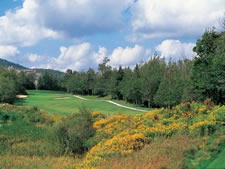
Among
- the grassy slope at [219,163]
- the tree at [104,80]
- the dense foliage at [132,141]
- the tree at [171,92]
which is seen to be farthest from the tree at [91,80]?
the grassy slope at [219,163]

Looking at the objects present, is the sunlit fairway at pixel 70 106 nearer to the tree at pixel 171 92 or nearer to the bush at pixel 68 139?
the tree at pixel 171 92

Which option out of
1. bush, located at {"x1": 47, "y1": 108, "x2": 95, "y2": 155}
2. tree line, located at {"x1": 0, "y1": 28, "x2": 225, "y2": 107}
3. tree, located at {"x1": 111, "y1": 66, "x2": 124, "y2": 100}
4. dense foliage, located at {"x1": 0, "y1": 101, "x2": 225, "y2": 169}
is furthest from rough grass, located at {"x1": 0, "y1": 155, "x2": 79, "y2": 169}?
tree, located at {"x1": 111, "y1": 66, "x2": 124, "y2": 100}

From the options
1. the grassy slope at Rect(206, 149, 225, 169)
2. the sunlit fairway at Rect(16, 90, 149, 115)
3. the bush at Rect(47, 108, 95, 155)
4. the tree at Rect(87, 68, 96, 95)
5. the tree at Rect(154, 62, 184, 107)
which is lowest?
the sunlit fairway at Rect(16, 90, 149, 115)

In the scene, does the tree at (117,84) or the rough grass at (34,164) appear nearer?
the rough grass at (34,164)

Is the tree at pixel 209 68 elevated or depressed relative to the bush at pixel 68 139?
elevated

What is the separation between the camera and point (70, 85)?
313 ft

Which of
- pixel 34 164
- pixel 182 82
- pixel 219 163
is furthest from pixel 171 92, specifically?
pixel 219 163

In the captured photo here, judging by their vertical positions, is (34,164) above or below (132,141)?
below

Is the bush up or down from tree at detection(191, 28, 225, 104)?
down

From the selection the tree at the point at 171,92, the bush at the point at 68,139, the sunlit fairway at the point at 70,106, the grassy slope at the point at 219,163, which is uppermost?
the tree at the point at 171,92

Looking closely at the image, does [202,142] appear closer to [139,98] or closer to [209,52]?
[209,52]

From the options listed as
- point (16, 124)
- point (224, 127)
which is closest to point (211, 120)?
point (224, 127)

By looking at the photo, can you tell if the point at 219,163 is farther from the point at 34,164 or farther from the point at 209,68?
the point at 209,68

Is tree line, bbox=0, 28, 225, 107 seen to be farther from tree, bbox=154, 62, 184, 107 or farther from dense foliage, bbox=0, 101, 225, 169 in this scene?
dense foliage, bbox=0, 101, 225, 169
